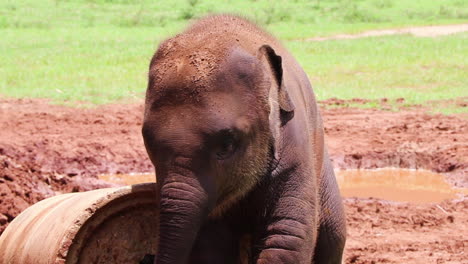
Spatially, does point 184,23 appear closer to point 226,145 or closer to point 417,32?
point 417,32

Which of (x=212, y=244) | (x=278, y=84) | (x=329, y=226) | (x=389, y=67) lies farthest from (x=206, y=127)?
(x=389, y=67)

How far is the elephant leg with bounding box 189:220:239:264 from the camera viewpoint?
16.4 ft

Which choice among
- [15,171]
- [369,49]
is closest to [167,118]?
[15,171]

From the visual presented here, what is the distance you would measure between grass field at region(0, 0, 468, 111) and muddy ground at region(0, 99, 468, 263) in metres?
0.96

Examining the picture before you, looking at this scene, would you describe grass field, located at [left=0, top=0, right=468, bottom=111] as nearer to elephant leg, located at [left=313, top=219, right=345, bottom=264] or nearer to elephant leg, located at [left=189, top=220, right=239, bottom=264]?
elephant leg, located at [left=313, top=219, right=345, bottom=264]

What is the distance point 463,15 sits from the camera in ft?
90.3

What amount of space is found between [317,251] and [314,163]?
2.72 ft

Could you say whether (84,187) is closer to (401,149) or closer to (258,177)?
(401,149)

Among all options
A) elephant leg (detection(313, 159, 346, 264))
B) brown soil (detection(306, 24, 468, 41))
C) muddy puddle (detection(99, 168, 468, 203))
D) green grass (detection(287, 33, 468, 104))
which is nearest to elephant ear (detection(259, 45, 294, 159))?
elephant leg (detection(313, 159, 346, 264))

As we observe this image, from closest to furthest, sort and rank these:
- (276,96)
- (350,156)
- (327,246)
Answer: (276,96) < (327,246) < (350,156)

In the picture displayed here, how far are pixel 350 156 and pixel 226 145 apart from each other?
7653 mm

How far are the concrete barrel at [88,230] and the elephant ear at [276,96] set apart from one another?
1.03m

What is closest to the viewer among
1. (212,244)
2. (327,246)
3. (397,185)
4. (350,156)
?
(212,244)

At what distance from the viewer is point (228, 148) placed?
4441 millimetres
